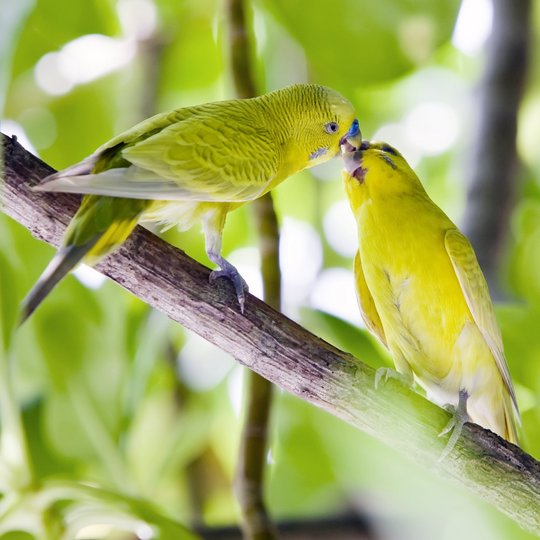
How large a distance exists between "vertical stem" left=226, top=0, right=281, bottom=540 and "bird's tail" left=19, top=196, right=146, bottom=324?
0.73ft

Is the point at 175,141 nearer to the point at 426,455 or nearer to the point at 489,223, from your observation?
the point at 426,455

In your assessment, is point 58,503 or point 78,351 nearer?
point 58,503

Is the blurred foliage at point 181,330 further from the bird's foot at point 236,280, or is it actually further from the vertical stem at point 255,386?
the bird's foot at point 236,280

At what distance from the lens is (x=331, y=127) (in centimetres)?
84

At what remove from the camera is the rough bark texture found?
1.30 meters

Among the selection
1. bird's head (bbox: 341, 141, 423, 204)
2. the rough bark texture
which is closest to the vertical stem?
bird's head (bbox: 341, 141, 423, 204)

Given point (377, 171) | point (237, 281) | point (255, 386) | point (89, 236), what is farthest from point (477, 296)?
point (89, 236)

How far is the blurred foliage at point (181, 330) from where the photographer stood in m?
0.87

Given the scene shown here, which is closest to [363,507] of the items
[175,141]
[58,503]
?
[58,503]

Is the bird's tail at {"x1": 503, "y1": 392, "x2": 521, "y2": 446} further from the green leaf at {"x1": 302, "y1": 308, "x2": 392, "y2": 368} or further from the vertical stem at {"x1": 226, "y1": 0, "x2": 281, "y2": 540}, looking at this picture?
the vertical stem at {"x1": 226, "y1": 0, "x2": 281, "y2": 540}

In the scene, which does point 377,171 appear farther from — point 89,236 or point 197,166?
point 89,236

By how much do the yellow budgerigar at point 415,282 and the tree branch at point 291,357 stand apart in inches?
8.8

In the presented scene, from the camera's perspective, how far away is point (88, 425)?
110 centimetres

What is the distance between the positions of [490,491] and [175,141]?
424 mm
